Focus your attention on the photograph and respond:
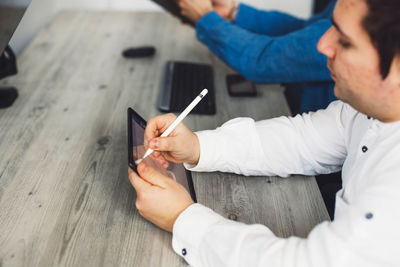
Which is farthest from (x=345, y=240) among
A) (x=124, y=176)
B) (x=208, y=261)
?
(x=124, y=176)

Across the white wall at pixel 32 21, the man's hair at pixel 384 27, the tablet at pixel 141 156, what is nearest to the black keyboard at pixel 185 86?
the tablet at pixel 141 156

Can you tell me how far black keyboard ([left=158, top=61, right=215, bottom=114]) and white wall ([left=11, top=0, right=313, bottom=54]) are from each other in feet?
2.42

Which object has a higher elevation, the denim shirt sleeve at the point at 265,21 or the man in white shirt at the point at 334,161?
the man in white shirt at the point at 334,161

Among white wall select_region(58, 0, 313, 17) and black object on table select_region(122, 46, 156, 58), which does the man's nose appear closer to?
black object on table select_region(122, 46, 156, 58)

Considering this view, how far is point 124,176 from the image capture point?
2.91ft

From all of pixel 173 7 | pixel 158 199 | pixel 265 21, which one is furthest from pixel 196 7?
pixel 158 199

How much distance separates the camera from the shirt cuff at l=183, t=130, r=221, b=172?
0.88 m

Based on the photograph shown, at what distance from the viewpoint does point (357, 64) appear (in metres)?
0.63

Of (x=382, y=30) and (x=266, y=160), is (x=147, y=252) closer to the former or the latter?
(x=266, y=160)

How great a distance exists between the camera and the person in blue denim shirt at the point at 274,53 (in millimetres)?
1224

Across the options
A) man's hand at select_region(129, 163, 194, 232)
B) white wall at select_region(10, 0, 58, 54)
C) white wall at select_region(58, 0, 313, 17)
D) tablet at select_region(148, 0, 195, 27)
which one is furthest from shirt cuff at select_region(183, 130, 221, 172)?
white wall at select_region(58, 0, 313, 17)

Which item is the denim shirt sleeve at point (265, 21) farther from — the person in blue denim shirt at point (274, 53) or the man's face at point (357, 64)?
the man's face at point (357, 64)

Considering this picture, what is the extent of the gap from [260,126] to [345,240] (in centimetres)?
42

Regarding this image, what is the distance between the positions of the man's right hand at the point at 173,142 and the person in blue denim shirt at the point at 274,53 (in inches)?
19.6
